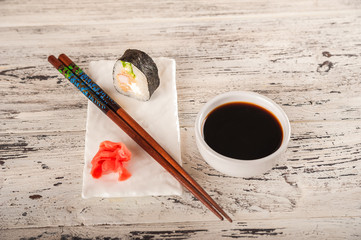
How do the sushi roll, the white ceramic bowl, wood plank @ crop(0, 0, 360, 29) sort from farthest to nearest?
wood plank @ crop(0, 0, 360, 29) < the sushi roll < the white ceramic bowl

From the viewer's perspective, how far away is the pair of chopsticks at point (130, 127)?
777 millimetres

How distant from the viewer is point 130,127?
2.81 ft

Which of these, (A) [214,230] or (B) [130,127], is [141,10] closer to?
(B) [130,127]

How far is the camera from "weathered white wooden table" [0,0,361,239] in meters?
0.79

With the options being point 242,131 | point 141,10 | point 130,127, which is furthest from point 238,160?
point 141,10

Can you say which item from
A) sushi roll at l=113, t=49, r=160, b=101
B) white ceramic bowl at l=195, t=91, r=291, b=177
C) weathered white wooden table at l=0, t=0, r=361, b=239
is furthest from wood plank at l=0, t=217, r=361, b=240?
sushi roll at l=113, t=49, r=160, b=101

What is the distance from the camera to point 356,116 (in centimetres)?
94

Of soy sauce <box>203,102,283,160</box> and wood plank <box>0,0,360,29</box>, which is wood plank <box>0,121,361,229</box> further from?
wood plank <box>0,0,360,29</box>

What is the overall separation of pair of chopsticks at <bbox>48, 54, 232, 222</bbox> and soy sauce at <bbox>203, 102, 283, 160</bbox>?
0.10 metres

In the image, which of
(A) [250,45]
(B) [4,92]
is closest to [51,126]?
(B) [4,92]

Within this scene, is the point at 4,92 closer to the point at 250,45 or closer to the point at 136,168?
the point at 136,168

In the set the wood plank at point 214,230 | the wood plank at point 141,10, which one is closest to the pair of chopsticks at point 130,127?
the wood plank at point 214,230

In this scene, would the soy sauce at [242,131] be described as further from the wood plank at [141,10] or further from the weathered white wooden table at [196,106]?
the wood plank at [141,10]

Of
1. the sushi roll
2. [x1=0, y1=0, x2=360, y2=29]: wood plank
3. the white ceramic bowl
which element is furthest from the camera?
[x1=0, y1=0, x2=360, y2=29]: wood plank
